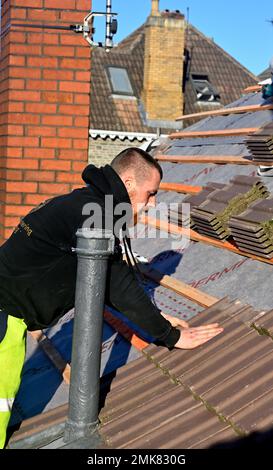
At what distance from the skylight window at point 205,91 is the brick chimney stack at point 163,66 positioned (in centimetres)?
157

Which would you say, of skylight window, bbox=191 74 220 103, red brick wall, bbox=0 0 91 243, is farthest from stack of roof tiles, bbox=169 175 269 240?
skylight window, bbox=191 74 220 103

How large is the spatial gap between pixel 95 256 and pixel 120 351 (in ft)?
4.63

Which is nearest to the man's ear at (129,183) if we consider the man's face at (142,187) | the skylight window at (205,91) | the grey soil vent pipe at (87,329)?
the man's face at (142,187)

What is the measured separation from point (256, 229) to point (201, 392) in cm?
143

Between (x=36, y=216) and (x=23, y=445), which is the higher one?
(x=36, y=216)

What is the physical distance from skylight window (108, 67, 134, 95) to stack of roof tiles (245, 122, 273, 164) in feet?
76.9

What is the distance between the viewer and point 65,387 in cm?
403

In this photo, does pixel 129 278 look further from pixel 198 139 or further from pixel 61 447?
pixel 198 139

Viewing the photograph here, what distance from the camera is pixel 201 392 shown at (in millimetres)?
3248

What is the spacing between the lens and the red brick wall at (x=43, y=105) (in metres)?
6.18

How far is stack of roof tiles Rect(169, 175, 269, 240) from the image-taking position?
5.00 meters

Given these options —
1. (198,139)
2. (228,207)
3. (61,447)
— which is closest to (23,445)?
(61,447)

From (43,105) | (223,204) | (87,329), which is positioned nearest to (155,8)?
(43,105)

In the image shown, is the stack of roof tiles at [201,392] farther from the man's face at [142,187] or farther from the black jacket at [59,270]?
the man's face at [142,187]
